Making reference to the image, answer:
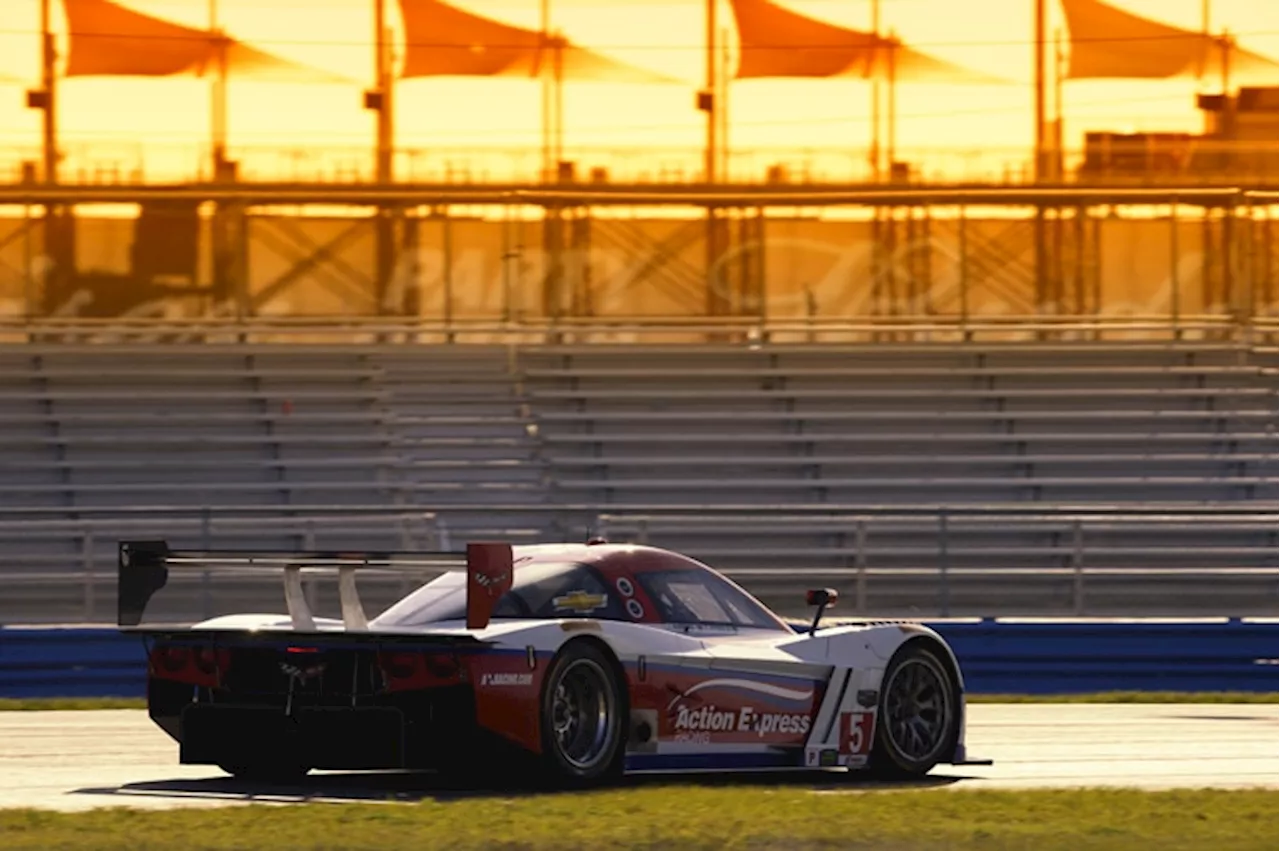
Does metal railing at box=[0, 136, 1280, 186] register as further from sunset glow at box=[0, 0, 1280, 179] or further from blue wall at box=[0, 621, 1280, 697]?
blue wall at box=[0, 621, 1280, 697]

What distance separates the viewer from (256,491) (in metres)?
23.1

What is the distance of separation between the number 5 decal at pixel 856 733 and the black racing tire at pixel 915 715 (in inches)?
1.7

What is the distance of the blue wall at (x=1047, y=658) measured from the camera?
17.7 m

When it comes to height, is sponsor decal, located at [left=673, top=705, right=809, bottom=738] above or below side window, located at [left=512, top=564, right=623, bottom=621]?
below

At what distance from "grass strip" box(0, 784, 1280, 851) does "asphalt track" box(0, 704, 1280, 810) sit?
2.19 ft

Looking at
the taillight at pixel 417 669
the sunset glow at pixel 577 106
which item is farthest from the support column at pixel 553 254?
the taillight at pixel 417 669

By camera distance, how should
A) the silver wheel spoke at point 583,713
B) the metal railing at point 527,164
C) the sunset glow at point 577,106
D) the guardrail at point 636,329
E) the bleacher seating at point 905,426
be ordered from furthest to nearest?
1. the sunset glow at point 577,106
2. the metal railing at point 527,164
3. the guardrail at point 636,329
4. the bleacher seating at point 905,426
5. the silver wheel spoke at point 583,713

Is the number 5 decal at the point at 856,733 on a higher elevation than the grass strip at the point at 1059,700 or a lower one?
higher

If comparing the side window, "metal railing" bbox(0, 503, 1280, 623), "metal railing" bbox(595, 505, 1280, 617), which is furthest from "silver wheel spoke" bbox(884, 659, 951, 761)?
"metal railing" bbox(595, 505, 1280, 617)

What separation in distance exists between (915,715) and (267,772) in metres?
2.77

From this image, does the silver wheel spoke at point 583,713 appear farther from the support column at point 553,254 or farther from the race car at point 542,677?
the support column at point 553,254

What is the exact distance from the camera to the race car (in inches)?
389

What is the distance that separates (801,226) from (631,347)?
2.15 metres

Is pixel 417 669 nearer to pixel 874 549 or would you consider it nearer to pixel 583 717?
pixel 583 717
